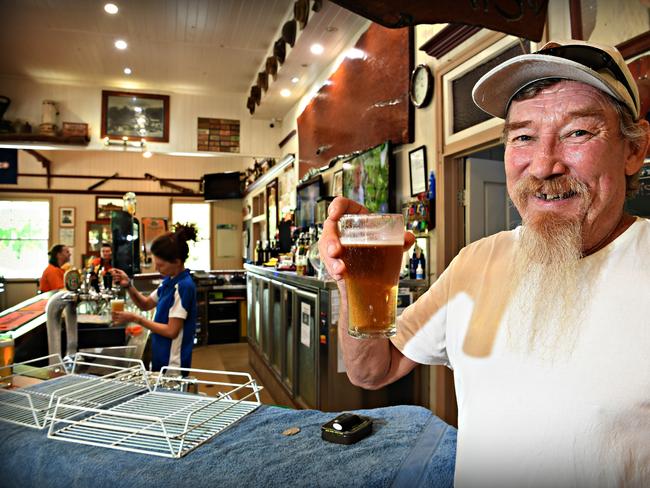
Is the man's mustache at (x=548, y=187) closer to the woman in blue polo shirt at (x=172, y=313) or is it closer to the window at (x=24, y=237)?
the woman in blue polo shirt at (x=172, y=313)

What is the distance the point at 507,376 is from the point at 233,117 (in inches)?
328

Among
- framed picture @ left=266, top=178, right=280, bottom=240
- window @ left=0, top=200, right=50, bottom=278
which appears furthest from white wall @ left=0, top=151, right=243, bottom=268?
framed picture @ left=266, top=178, right=280, bottom=240

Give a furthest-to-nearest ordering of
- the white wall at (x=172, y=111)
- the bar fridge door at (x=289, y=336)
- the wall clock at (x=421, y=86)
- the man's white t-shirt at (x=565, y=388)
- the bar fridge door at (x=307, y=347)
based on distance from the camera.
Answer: the white wall at (x=172, y=111)
the bar fridge door at (x=289, y=336)
the bar fridge door at (x=307, y=347)
the wall clock at (x=421, y=86)
the man's white t-shirt at (x=565, y=388)

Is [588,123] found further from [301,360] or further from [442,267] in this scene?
[301,360]

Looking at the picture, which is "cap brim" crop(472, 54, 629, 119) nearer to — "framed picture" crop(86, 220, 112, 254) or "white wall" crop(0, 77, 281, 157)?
"white wall" crop(0, 77, 281, 157)

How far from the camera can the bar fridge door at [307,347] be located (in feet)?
12.3

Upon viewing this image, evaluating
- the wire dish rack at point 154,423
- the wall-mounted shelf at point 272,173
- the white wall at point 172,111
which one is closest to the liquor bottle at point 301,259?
the wall-mounted shelf at point 272,173

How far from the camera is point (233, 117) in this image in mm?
8633

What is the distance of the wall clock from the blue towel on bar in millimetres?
2804


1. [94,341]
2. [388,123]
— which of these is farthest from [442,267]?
[94,341]

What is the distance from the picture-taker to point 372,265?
3.12 ft

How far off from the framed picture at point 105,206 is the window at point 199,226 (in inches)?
57.4

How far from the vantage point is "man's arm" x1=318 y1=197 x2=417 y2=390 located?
0.98 metres

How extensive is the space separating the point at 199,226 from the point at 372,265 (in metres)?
11.8
